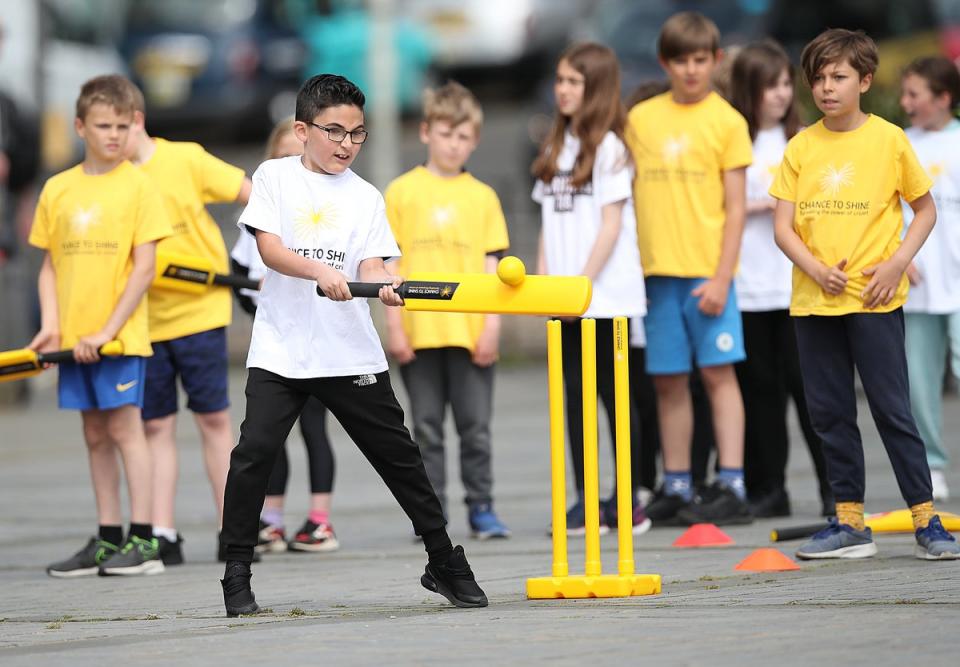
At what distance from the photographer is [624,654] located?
5.22m

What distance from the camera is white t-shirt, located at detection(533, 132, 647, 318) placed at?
27.0ft

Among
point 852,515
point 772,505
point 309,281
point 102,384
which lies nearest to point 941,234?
point 772,505

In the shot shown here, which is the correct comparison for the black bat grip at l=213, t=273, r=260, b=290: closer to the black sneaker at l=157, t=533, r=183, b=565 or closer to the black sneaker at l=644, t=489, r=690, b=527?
the black sneaker at l=157, t=533, r=183, b=565

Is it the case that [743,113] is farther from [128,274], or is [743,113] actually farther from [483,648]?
[483,648]

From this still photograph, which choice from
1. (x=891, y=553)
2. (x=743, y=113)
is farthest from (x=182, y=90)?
(x=891, y=553)

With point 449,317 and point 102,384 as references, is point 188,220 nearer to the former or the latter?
point 102,384

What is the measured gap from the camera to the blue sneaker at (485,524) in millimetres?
8383

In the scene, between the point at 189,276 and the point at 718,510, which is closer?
the point at 189,276

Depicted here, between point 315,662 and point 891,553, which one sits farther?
point 891,553

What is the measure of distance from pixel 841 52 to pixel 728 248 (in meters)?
1.40

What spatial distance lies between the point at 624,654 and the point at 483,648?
0.42 meters

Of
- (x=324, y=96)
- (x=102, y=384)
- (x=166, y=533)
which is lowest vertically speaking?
(x=166, y=533)

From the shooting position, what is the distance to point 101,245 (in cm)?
765

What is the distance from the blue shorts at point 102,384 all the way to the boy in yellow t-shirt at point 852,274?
2.66 m
